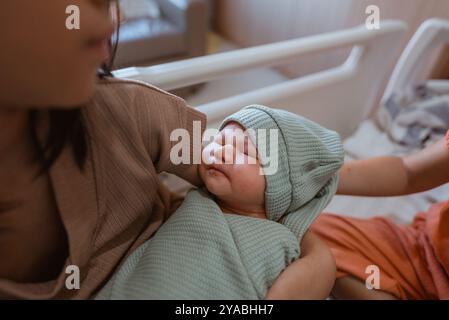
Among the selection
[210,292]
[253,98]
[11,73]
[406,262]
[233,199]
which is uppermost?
[11,73]

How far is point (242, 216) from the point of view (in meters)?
0.77

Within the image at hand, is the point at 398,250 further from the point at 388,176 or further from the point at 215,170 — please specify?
the point at 215,170

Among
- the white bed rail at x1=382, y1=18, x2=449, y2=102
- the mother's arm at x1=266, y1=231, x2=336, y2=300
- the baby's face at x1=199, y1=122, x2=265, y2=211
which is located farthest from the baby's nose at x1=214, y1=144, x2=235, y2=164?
the white bed rail at x1=382, y1=18, x2=449, y2=102

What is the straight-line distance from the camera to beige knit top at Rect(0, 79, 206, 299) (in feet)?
2.11

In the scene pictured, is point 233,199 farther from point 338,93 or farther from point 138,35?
point 138,35

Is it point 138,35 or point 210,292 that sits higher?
point 138,35

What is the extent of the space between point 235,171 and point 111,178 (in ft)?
0.78

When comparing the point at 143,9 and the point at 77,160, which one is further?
the point at 143,9

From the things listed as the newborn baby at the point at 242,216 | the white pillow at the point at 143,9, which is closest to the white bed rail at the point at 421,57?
the newborn baby at the point at 242,216

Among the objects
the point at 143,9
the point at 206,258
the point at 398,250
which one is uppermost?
the point at 143,9

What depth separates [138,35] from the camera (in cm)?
202

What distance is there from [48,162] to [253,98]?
682mm

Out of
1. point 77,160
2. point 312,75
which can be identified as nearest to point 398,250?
point 312,75
